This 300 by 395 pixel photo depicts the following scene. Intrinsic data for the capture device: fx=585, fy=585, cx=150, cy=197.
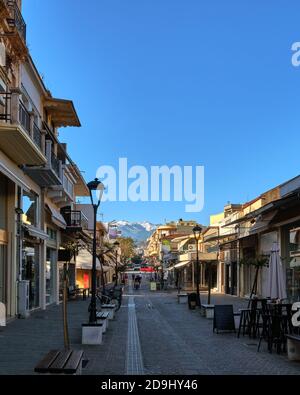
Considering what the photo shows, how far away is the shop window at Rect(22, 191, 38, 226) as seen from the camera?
2250cm

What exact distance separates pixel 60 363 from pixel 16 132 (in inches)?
388

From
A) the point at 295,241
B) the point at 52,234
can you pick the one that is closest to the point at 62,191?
the point at 52,234

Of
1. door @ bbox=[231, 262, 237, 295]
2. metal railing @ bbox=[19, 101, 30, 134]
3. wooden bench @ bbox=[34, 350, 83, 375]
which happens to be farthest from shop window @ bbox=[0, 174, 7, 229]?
door @ bbox=[231, 262, 237, 295]

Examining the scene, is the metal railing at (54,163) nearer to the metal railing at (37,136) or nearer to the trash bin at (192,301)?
the metal railing at (37,136)

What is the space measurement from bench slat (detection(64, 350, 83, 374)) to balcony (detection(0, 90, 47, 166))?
9037mm

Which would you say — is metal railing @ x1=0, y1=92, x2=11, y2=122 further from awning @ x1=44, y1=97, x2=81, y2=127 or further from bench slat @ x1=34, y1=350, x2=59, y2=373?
awning @ x1=44, y1=97, x2=81, y2=127

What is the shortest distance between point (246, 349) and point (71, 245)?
73.5 ft

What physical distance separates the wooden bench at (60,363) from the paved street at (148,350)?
158cm

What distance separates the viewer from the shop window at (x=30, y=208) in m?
22.5

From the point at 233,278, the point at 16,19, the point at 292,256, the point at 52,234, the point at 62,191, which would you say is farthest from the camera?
the point at 233,278

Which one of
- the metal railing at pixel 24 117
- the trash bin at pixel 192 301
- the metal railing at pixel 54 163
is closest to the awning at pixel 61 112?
the metal railing at pixel 54 163

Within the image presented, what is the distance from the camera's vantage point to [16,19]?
19.2m

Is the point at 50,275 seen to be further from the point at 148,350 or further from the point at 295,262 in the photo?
the point at 148,350

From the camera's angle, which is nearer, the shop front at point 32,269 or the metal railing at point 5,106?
the metal railing at point 5,106
